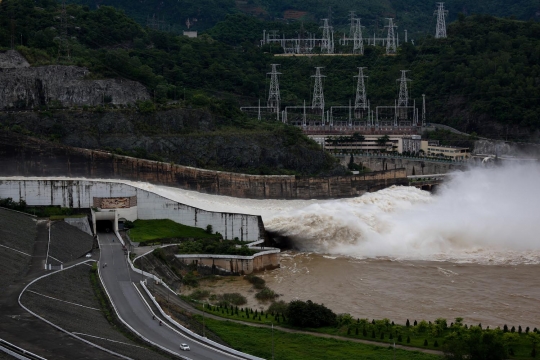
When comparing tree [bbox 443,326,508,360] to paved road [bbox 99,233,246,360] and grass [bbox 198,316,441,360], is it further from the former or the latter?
paved road [bbox 99,233,246,360]

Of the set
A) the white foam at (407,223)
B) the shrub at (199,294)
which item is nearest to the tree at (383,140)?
the white foam at (407,223)

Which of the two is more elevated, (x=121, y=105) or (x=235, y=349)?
(x=121, y=105)

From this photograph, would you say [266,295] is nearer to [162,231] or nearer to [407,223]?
[162,231]

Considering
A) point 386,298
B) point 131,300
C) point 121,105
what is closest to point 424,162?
point 121,105

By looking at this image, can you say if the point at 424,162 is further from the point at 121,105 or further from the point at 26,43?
the point at 26,43

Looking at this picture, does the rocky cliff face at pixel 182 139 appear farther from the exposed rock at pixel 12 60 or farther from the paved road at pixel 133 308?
the paved road at pixel 133 308

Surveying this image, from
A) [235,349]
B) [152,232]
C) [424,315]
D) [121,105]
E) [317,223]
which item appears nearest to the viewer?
[235,349]
